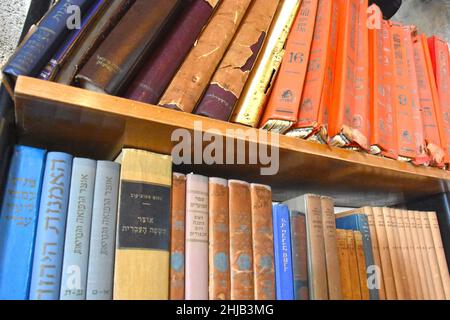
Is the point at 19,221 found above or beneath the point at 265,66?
beneath

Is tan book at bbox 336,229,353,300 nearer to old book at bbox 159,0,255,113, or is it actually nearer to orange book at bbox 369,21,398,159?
orange book at bbox 369,21,398,159

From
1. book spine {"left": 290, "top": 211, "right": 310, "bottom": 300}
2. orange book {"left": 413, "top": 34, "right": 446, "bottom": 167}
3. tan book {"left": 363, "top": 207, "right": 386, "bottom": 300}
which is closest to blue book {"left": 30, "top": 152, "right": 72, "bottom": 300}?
book spine {"left": 290, "top": 211, "right": 310, "bottom": 300}

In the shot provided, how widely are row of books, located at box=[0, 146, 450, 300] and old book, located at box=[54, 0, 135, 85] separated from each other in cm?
11

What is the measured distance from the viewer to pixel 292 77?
24.9 inches

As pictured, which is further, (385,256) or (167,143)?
(385,256)

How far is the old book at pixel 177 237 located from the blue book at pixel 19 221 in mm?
177

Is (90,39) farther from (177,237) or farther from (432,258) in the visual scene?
(432,258)

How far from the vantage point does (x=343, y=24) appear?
745 mm

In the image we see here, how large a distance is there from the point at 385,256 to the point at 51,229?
60 cm

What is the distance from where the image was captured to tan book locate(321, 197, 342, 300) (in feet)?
2.01

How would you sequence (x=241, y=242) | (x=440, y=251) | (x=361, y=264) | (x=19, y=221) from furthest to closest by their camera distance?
1. (x=440, y=251)
2. (x=361, y=264)
3. (x=241, y=242)
4. (x=19, y=221)

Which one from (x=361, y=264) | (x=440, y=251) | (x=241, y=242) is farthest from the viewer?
(x=440, y=251)

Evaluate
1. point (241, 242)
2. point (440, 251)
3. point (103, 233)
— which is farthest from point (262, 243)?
point (440, 251)

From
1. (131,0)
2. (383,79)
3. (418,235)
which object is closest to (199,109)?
(131,0)
